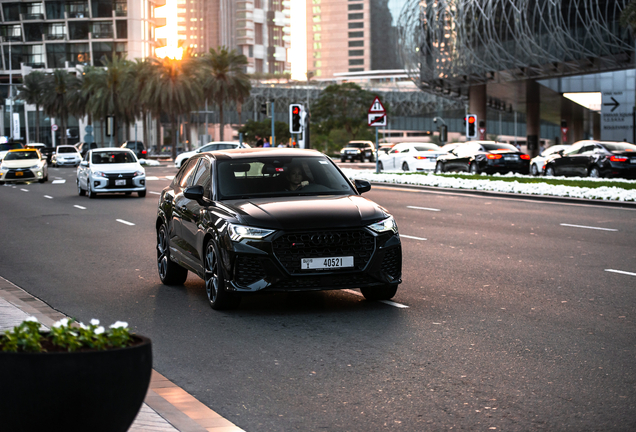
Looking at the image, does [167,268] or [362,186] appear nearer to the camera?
[362,186]

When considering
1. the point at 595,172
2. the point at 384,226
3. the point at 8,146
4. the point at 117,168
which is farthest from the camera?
the point at 8,146

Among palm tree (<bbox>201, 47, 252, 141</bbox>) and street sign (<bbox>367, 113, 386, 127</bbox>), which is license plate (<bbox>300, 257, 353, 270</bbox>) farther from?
palm tree (<bbox>201, 47, 252, 141</bbox>)

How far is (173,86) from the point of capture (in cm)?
6944

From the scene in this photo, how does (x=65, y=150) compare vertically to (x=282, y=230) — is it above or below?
above

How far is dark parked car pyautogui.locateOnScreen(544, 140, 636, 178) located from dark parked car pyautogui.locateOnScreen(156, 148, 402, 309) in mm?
22810

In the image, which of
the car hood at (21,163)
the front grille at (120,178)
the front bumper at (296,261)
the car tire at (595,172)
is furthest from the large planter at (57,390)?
the car hood at (21,163)

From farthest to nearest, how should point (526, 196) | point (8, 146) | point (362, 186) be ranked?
1. point (8, 146)
2. point (526, 196)
3. point (362, 186)

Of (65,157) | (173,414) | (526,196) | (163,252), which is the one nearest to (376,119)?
(526,196)

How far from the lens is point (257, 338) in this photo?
7.42m

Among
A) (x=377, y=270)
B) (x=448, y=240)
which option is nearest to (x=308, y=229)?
(x=377, y=270)

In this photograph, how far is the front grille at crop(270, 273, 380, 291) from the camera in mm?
8070

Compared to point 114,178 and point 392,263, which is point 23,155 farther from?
point 392,263

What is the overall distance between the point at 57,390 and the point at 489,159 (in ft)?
111

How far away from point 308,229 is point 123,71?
7335 cm
